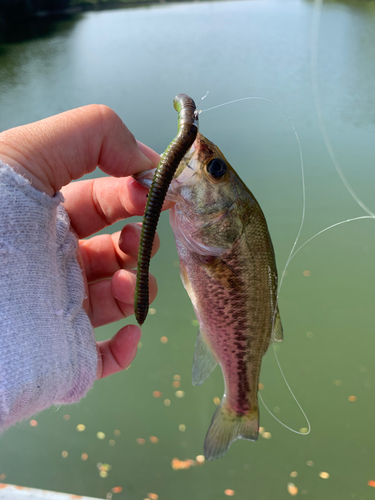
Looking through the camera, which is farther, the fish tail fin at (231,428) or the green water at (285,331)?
the green water at (285,331)

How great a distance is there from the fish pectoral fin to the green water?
5.27ft

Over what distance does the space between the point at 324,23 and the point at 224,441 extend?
40.9ft

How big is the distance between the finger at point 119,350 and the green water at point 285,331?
1.43 m

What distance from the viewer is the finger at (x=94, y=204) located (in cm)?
166

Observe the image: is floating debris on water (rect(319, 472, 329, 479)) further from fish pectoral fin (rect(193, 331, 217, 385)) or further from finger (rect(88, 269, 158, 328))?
finger (rect(88, 269, 158, 328))

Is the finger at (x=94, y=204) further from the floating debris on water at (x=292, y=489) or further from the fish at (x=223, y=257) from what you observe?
the floating debris on water at (x=292, y=489)

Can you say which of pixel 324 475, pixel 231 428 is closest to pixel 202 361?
pixel 231 428

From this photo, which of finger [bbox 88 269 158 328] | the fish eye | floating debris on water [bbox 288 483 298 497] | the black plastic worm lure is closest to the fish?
the fish eye

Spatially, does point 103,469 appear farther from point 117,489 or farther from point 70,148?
point 70,148

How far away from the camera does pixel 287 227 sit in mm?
4262

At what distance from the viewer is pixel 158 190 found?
892 millimetres

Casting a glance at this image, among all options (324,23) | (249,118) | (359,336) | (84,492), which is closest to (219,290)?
(84,492)

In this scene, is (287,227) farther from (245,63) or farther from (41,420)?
(245,63)

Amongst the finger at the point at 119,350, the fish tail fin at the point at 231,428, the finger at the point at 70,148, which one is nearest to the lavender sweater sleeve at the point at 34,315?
the finger at the point at 70,148
